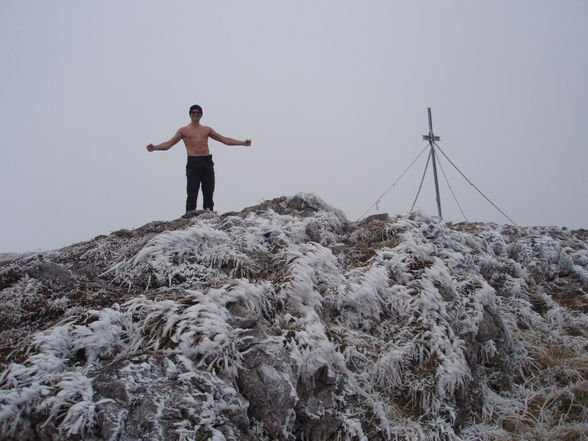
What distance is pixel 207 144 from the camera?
8930 millimetres

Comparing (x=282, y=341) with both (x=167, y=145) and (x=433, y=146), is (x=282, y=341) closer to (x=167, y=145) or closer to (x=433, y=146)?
A: (x=167, y=145)

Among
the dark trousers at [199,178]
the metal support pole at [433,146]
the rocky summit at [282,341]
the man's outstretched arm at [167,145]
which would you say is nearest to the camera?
the rocky summit at [282,341]

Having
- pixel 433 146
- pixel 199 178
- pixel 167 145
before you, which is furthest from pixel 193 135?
pixel 433 146

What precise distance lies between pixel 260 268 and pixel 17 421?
2862 mm

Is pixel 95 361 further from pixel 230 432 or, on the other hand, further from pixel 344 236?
pixel 344 236

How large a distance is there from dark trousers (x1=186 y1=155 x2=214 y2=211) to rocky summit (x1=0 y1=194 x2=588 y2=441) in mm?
2534

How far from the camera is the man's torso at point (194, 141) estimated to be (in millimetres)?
8820

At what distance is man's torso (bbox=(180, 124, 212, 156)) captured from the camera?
8.82m

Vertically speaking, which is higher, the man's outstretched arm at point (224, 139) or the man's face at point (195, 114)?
the man's face at point (195, 114)

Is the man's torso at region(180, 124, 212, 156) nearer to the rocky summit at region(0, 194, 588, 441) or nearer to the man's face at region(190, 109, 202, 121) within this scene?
the man's face at region(190, 109, 202, 121)

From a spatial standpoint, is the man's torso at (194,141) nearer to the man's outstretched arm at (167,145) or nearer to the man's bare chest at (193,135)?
the man's bare chest at (193,135)

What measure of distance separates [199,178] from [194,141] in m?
0.86

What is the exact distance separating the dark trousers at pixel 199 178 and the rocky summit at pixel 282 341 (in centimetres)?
253

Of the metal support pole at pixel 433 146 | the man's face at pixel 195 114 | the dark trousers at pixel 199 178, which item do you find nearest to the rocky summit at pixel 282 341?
the dark trousers at pixel 199 178
